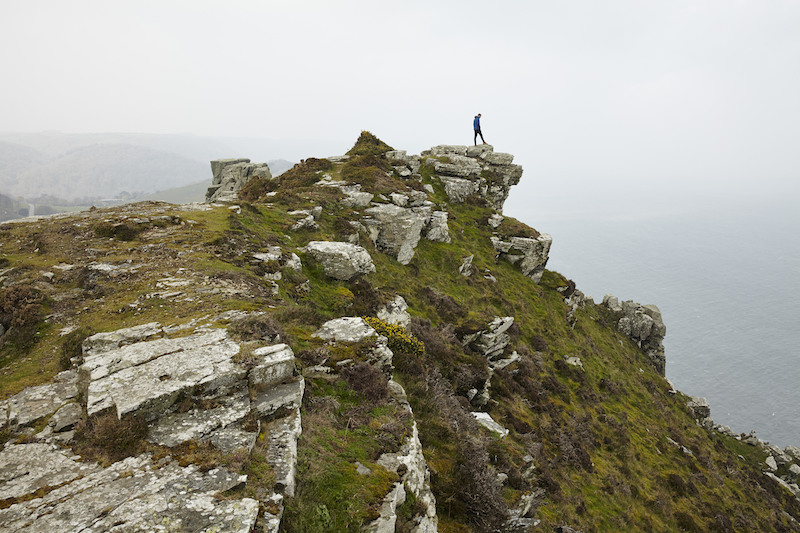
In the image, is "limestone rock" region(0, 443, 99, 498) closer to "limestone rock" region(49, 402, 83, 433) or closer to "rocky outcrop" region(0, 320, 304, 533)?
"rocky outcrop" region(0, 320, 304, 533)

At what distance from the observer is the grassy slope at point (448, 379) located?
10.5 meters

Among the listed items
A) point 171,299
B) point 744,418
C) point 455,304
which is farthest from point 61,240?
point 744,418

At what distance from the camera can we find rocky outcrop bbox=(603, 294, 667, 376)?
2162 inches

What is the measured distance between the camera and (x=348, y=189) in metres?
34.7

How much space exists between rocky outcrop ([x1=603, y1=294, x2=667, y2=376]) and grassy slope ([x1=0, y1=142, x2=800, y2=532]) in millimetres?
6906

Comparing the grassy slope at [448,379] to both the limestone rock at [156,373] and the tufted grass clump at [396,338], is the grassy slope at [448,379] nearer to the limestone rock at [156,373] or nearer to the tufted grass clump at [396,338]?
the tufted grass clump at [396,338]

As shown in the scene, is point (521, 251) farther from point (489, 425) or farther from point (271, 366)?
point (271, 366)

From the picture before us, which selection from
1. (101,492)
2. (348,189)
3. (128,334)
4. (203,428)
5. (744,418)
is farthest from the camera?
(744,418)

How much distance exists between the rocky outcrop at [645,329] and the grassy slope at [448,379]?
6.91 m

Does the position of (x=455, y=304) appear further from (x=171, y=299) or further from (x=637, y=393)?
(x=637, y=393)

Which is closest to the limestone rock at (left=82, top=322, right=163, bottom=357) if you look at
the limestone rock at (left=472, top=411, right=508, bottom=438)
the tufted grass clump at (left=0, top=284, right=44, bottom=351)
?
the tufted grass clump at (left=0, top=284, right=44, bottom=351)

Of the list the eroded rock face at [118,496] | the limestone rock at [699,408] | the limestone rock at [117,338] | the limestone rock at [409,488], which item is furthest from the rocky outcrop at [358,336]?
the limestone rock at [699,408]

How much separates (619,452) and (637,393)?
14649 mm

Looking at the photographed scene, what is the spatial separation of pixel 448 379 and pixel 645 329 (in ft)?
162
